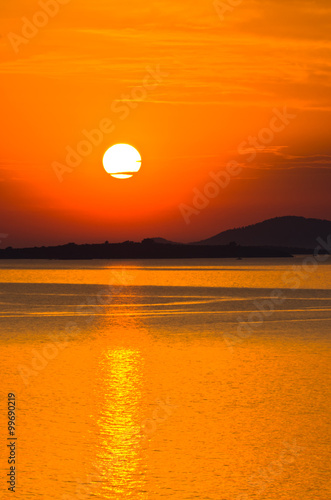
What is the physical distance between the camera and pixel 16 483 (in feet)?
38.3

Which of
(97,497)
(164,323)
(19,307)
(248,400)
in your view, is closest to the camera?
(97,497)

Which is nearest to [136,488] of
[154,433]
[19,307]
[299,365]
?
[154,433]

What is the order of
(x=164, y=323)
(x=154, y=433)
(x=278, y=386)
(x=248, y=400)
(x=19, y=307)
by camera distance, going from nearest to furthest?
1. (x=154, y=433)
2. (x=248, y=400)
3. (x=278, y=386)
4. (x=164, y=323)
5. (x=19, y=307)

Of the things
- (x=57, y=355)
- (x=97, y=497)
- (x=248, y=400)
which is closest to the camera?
(x=97, y=497)

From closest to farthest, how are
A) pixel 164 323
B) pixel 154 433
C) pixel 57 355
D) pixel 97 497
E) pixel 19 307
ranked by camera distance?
pixel 97 497 < pixel 154 433 < pixel 57 355 < pixel 164 323 < pixel 19 307

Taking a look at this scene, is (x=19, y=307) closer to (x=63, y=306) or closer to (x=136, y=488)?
(x=63, y=306)

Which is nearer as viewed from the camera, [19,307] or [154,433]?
[154,433]

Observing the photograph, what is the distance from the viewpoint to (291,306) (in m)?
51.8

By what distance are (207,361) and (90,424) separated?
9.10 metres

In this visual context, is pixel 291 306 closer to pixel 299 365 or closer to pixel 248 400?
pixel 299 365

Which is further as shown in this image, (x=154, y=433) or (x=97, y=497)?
(x=154, y=433)

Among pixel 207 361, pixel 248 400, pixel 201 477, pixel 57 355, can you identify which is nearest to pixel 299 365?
pixel 207 361

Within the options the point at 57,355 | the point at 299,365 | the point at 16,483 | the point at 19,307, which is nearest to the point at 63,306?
the point at 19,307

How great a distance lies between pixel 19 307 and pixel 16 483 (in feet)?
131
